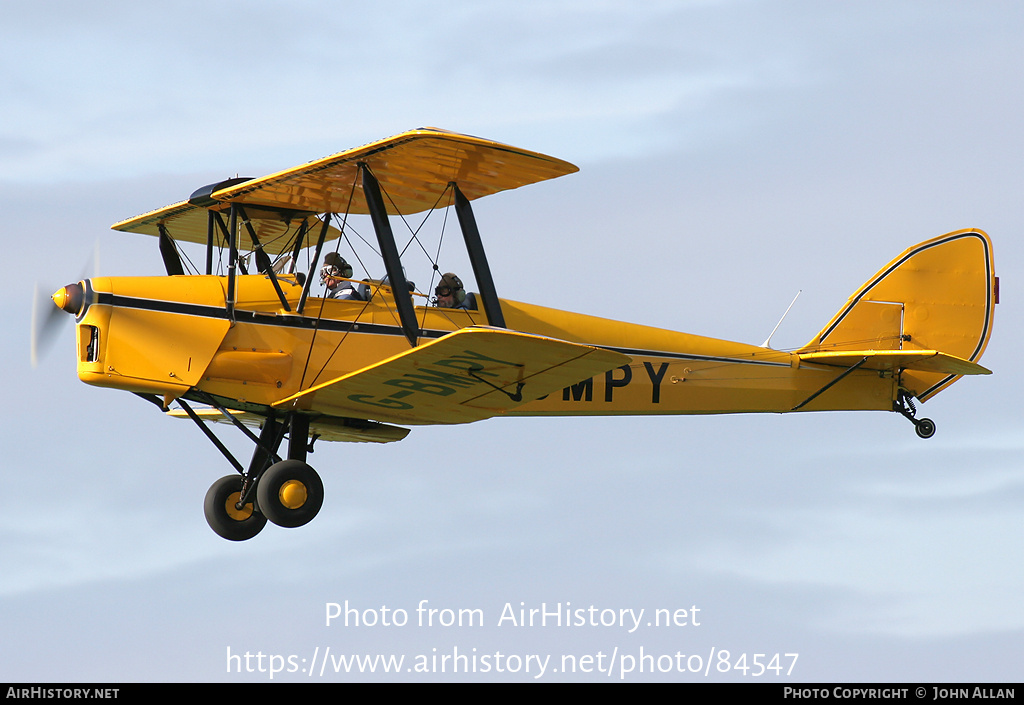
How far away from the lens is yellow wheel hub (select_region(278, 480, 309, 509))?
39.7 feet

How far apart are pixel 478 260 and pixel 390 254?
87 cm

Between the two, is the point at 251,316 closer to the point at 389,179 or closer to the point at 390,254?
the point at 390,254

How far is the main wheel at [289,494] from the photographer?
12.1m

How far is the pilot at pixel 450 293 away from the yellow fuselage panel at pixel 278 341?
0.10 meters

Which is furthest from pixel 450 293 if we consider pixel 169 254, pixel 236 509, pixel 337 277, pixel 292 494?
pixel 169 254

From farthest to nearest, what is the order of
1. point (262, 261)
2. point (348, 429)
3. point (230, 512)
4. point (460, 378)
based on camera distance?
1. point (348, 429)
2. point (230, 512)
3. point (262, 261)
4. point (460, 378)

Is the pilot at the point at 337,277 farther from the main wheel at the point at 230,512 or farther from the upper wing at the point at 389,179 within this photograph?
the main wheel at the point at 230,512

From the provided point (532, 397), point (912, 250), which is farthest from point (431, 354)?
point (912, 250)

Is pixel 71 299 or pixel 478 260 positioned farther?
pixel 478 260

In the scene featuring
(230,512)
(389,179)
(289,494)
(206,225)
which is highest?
(389,179)

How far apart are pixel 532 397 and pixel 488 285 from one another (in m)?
1.12

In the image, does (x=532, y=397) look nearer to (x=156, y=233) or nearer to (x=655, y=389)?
(x=655, y=389)

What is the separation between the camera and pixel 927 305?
15336 mm

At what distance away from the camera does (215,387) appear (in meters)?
12.2
